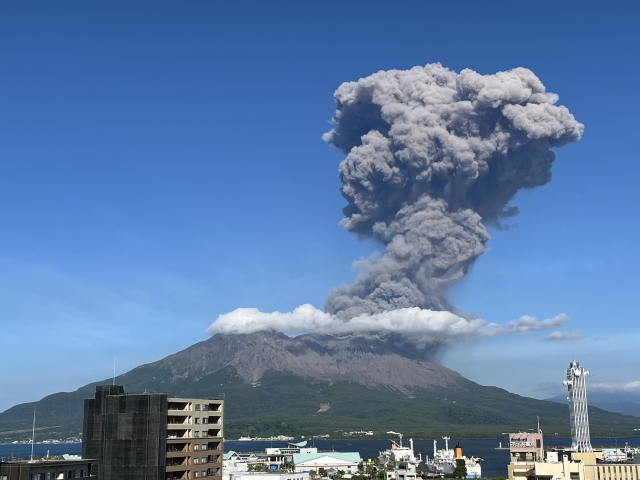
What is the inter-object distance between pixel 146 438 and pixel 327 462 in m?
92.5

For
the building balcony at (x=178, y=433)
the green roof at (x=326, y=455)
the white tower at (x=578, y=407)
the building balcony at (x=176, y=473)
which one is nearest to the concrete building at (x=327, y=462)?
the green roof at (x=326, y=455)

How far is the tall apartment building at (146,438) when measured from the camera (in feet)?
282

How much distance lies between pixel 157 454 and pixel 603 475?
2048 inches

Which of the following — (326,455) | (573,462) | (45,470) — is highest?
(45,470)

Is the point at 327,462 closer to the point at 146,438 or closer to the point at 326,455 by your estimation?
the point at 326,455

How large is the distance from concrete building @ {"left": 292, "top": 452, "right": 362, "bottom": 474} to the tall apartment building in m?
78.4

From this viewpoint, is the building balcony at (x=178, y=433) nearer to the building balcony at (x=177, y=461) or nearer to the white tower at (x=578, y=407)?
the building balcony at (x=177, y=461)

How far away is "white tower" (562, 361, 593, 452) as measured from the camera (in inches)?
5551

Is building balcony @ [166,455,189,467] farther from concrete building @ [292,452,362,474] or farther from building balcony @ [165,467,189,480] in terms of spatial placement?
concrete building @ [292,452,362,474]

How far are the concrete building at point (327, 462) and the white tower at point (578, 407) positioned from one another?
1915 inches

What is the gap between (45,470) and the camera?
60.0m

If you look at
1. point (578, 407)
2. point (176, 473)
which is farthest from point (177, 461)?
point (578, 407)

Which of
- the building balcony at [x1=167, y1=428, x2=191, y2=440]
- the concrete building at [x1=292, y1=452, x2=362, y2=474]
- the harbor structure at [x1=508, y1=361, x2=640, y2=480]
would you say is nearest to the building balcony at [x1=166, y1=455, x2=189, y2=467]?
the building balcony at [x1=167, y1=428, x2=191, y2=440]

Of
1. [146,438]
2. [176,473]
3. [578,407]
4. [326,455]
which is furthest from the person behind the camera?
[326,455]
